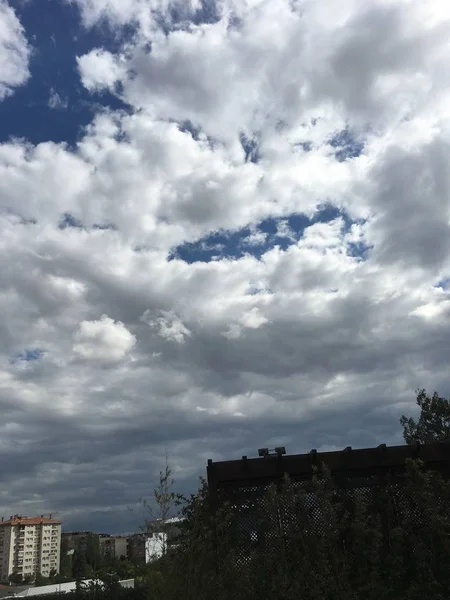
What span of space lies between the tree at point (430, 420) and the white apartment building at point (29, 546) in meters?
132

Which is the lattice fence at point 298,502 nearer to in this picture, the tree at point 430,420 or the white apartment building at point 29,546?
the tree at point 430,420

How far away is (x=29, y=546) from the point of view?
152 m

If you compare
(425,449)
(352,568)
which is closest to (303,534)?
(352,568)

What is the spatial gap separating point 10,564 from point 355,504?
519ft

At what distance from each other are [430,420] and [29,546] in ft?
487

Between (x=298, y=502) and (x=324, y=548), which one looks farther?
(x=298, y=502)

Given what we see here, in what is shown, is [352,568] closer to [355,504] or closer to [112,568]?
[355,504]

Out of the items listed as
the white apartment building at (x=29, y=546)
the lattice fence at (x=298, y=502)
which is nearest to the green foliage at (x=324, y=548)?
the lattice fence at (x=298, y=502)

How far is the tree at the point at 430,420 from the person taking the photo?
30453mm

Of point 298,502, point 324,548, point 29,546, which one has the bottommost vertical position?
point 324,548

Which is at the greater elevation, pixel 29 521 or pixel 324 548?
pixel 29 521

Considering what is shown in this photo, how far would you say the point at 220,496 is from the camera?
10.5 m

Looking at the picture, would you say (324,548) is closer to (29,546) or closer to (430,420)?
(430,420)

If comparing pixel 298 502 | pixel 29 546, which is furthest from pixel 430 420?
pixel 29 546
